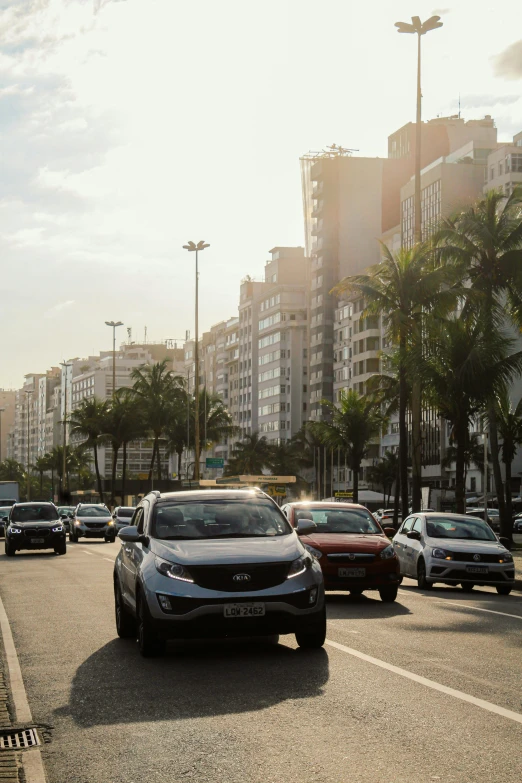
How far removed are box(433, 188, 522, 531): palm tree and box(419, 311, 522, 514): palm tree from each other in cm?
182

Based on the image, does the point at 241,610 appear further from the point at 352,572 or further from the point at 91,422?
the point at 91,422

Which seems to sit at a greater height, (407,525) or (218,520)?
(218,520)

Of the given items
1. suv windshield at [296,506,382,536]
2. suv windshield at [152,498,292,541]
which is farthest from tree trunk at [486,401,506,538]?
suv windshield at [152,498,292,541]

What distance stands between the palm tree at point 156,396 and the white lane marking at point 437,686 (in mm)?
85032

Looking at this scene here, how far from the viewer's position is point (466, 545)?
22703mm

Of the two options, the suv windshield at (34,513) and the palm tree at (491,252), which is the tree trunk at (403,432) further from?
the suv windshield at (34,513)

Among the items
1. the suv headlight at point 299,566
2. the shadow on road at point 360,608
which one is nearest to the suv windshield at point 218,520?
the suv headlight at point 299,566

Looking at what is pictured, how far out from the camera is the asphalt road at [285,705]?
655 centimetres

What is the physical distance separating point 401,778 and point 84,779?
165 centimetres

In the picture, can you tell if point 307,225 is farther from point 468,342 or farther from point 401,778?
point 401,778

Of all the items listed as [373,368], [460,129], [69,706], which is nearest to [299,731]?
[69,706]

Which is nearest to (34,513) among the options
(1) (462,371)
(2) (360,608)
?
(1) (462,371)

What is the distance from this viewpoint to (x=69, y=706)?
8.89 meters

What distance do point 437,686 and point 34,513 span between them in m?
31.6
